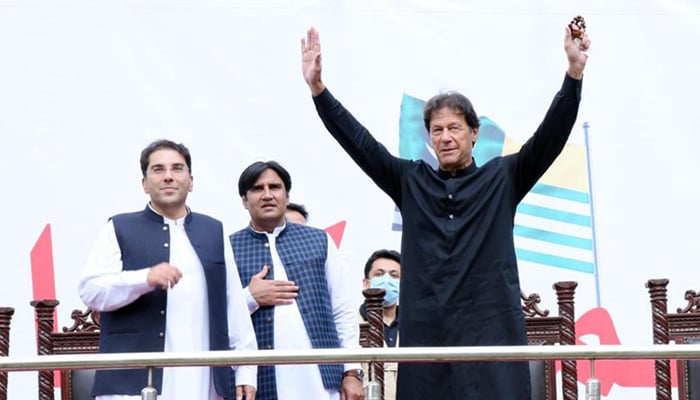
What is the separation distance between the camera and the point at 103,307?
292 centimetres

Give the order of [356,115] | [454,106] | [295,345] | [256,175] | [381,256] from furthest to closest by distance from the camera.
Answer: [356,115], [381,256], [256,175], [295,345], [454,106]

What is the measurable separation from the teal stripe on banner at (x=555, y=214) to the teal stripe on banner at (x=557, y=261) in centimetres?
14

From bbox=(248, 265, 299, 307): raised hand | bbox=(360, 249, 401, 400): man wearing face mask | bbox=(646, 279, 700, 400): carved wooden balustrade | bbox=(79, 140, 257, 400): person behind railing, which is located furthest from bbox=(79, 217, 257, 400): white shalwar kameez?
bbox=(646, 279, 700, 400): carved wooden balustrade

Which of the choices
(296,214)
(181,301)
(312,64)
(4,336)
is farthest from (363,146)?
(4,336)

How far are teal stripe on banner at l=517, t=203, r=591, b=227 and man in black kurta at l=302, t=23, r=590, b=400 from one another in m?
1.77

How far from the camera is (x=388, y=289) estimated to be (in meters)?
4.02

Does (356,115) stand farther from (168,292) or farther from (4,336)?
(168,292)

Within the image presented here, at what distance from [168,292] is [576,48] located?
1.06m

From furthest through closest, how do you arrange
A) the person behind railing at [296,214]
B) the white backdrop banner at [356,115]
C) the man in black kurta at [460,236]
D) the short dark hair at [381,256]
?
the white backdrop banner at [356,115] → the short dark hair at [381,256] → the person behind railing at [296,214] → the man in black kurta at [460,236]

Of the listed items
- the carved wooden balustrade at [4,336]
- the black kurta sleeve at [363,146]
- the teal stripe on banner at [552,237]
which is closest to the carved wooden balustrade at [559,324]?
the teal stripe on banner at [552,237]

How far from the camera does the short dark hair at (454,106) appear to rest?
→ 2906 millimetres

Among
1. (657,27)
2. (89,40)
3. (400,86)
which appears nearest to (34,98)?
(89,40)

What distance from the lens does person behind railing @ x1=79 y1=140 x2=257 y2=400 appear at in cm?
293

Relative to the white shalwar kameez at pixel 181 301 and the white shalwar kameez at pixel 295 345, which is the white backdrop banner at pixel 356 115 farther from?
the white shalwar kameez at pixel 181 301
